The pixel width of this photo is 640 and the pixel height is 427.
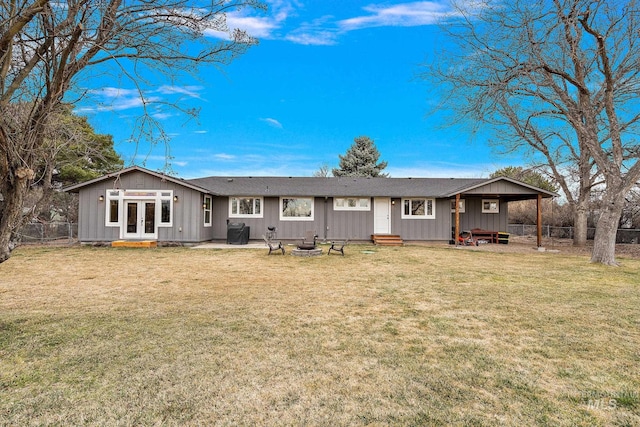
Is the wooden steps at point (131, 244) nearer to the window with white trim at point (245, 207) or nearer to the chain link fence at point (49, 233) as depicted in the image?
the chain link fence at point (49, 233)

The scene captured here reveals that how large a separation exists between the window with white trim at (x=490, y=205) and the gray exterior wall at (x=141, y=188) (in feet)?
48.1

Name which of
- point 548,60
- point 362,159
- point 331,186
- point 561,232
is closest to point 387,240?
point 331,186

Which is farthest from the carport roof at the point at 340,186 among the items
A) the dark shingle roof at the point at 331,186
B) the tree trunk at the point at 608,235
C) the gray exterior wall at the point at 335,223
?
the tree trunk at the point at 608,235

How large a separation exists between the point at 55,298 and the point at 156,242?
926 cm

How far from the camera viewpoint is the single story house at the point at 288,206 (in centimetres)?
1441

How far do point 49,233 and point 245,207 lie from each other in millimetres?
10278

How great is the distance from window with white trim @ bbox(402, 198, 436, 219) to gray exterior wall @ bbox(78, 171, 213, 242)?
1001cm

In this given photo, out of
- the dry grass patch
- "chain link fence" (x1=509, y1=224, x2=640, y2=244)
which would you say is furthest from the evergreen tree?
the dry grass patch

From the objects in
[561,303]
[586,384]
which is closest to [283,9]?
[586,384]

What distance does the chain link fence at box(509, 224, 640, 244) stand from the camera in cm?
1669

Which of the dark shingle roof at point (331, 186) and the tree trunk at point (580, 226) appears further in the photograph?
the tree trunk at point (580, 226)

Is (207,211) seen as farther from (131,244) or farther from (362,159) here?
(362,159)

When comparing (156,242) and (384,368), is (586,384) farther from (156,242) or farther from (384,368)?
(156,242)

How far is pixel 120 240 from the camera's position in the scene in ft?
46.6
